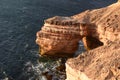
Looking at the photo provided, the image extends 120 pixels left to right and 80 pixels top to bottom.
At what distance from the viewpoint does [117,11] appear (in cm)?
4103

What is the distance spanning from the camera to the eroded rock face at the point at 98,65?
64.2ft

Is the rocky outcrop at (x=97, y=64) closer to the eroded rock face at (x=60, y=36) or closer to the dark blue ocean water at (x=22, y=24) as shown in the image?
the dark blue ocean water at (x=22, y=24)

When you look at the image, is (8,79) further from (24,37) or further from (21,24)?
(21,24)

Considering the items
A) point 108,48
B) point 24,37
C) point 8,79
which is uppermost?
point 108,48

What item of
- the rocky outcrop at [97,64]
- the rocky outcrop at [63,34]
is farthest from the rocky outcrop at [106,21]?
the rocky outcrop at [97,64]

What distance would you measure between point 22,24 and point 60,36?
47.7ft

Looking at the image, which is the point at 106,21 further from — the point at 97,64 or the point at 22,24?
the point at 97,64

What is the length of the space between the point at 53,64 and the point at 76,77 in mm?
20811

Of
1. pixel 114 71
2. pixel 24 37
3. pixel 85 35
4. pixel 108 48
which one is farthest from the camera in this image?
pixel 24 37

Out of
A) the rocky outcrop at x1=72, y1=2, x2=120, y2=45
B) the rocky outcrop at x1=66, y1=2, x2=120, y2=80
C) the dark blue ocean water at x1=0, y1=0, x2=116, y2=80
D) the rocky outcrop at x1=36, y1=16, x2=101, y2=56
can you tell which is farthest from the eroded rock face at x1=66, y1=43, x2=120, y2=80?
the rocky outcrop at x1=36, y1=16, x2=101, y2=56

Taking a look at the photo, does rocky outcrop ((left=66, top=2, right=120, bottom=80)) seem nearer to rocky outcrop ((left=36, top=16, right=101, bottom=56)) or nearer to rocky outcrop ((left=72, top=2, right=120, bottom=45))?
rocky outcrop ((left=72, top=2, right=120, bottom=45))

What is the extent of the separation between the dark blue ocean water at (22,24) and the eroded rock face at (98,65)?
1761 centimetres

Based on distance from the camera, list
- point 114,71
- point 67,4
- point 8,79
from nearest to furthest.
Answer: point 114,71 → point 8,79 → point 67,4

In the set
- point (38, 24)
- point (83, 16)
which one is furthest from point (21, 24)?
point (83, 16)
